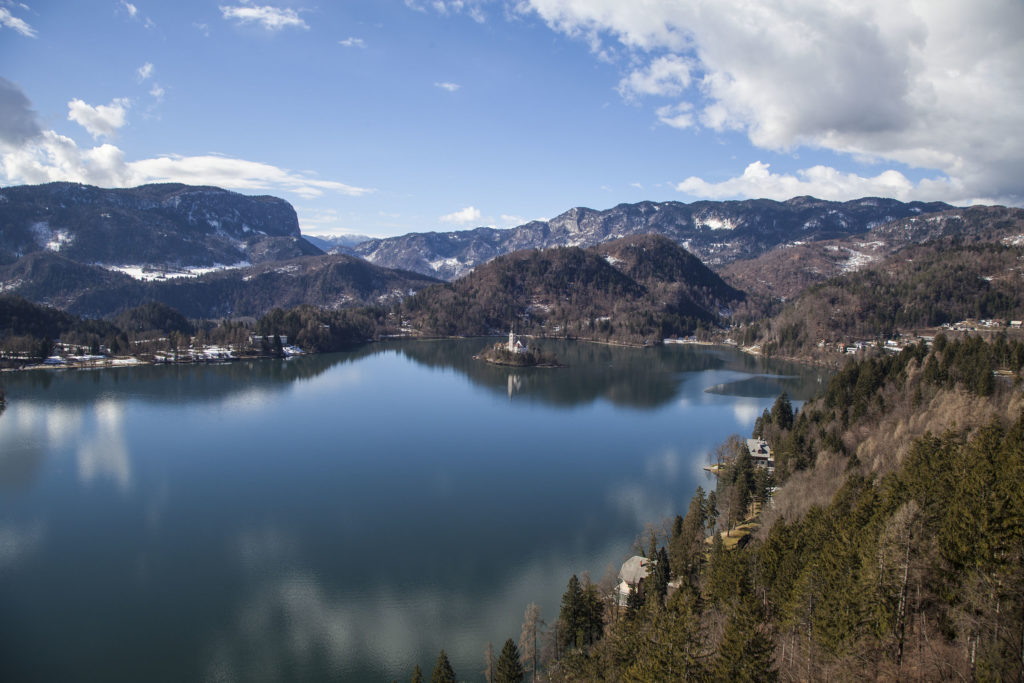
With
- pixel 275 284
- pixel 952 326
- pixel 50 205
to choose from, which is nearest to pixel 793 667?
pixel 952 326

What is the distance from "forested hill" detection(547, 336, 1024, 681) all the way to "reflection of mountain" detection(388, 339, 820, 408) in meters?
32.4

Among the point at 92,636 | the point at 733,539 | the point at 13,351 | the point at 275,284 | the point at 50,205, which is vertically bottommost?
the point at 92,636

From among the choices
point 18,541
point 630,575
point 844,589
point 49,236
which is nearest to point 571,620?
point 630,575

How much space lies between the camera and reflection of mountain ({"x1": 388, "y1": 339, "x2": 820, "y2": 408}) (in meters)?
53.3

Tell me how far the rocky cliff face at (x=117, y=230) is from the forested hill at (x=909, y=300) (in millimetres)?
155395

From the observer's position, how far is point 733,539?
19.6 meters

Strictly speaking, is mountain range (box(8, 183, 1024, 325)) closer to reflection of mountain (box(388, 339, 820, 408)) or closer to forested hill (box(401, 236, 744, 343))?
forested hill (box(401, 236, 744, 343))

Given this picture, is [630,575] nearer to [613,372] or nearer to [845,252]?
[613,372]

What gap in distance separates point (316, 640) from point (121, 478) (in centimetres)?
1840

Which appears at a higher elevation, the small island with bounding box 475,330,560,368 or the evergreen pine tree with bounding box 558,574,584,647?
the small island with bounding box 475,330,560,368

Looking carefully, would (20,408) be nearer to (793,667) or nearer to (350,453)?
(350,453)

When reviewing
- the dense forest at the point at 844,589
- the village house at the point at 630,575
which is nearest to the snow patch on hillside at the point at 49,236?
the village house at the point at 630,575

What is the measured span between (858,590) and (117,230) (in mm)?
193070

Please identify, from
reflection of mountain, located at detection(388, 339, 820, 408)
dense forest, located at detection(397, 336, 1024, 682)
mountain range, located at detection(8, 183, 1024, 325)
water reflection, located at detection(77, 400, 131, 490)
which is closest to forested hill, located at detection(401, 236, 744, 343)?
mountain range, located at detection(8, 183, 1024, 325)
